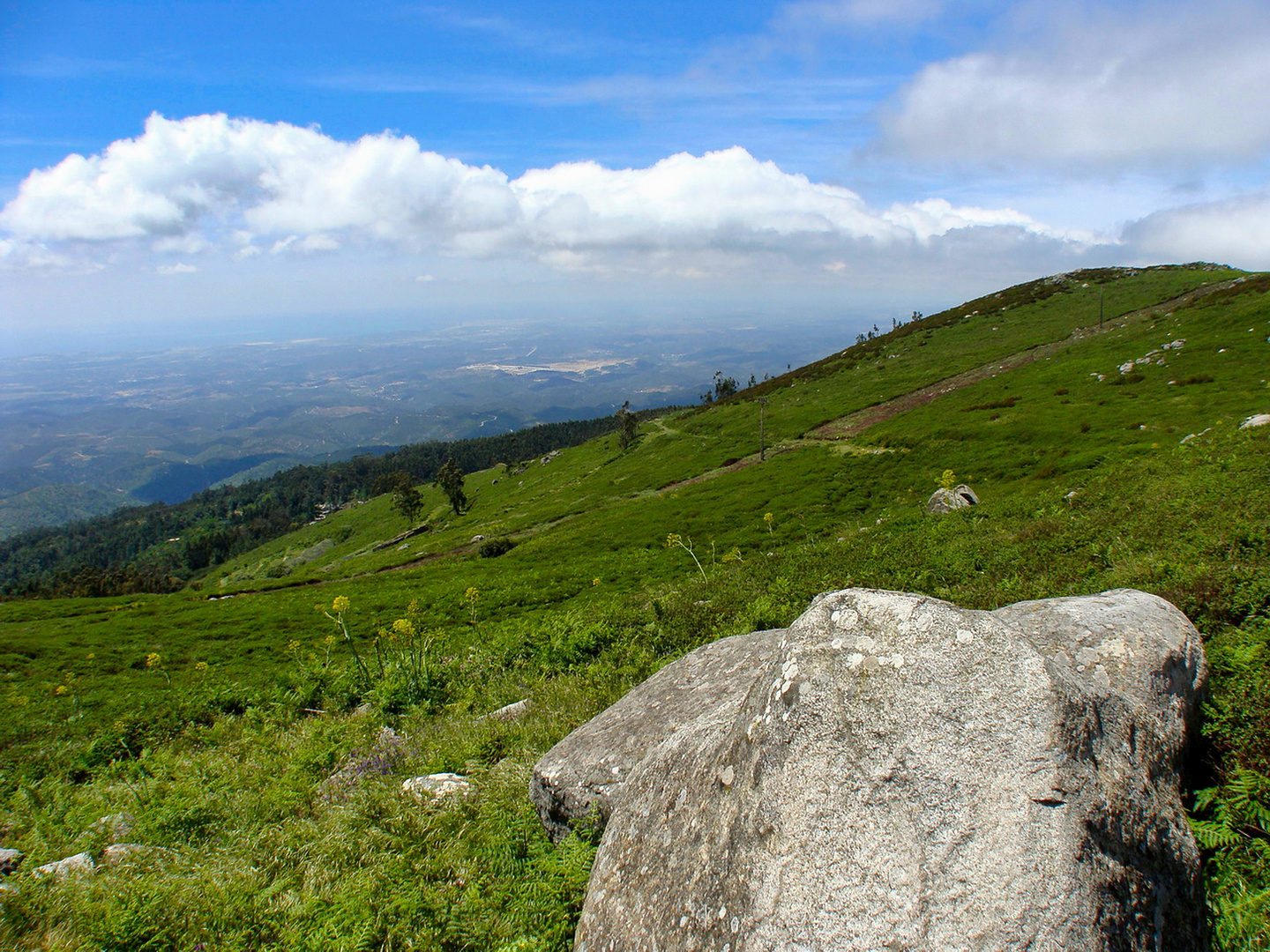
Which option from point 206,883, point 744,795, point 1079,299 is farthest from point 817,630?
point 1079,299

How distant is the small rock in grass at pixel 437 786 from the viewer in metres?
7.22

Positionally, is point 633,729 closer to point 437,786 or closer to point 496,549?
point 437,786

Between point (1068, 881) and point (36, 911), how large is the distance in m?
9.00

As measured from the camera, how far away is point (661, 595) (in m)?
17.7

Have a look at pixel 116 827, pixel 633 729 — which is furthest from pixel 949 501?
pixel 116 827

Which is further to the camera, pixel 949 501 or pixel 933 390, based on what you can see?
pixel 933 390

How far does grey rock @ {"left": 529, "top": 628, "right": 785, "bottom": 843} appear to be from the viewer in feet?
19.8

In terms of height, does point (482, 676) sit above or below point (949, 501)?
below

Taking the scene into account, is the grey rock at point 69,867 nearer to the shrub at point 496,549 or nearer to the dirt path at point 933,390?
the shrub at point 496,549

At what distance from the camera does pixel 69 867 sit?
654 centimetres

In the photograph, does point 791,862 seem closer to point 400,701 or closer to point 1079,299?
point 400,701

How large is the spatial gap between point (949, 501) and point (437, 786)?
26.7 m

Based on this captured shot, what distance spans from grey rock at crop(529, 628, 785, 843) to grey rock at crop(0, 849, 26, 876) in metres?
6.77

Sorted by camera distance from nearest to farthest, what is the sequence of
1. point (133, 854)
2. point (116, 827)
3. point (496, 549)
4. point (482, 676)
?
point (133, 854) → point (116, 827) → point (482, 676) → point (496, 549)
